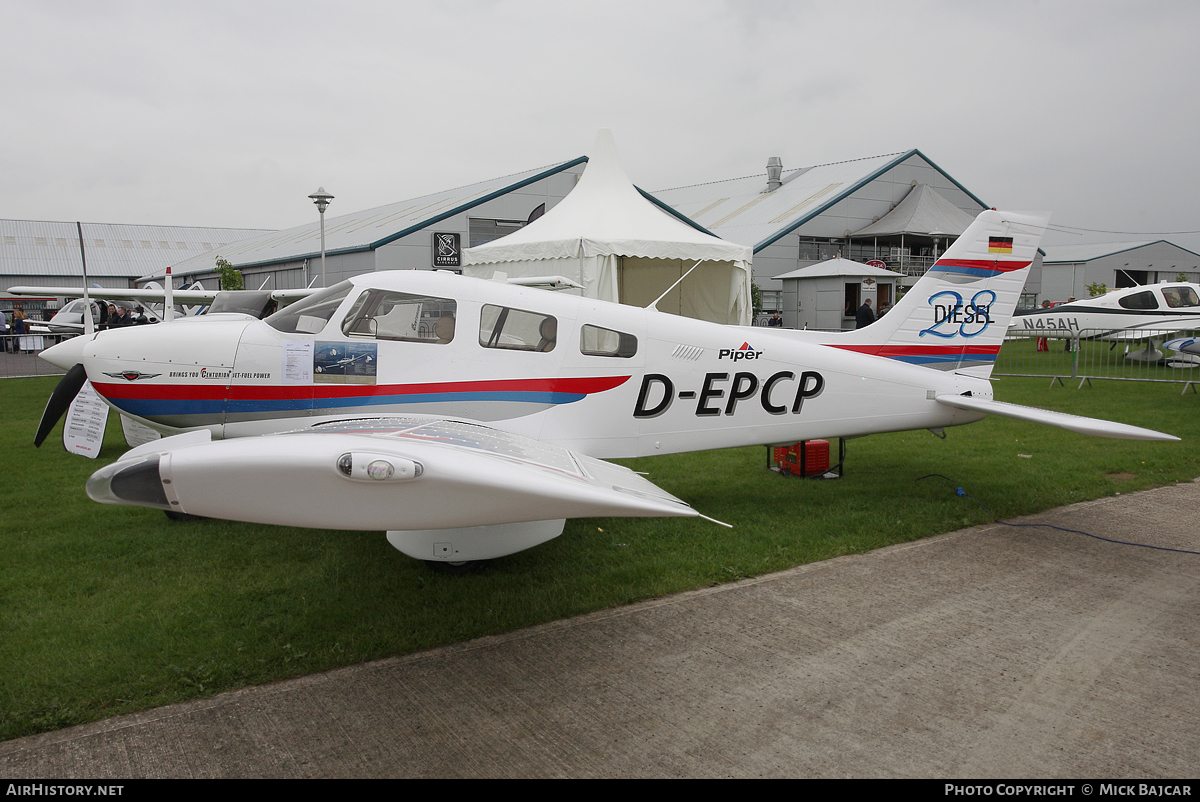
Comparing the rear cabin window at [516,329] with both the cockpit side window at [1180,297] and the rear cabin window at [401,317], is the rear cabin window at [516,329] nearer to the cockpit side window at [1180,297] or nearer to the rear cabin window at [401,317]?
the rear cabin window at [401,317]

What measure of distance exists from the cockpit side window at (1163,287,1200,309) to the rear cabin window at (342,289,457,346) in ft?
67.9

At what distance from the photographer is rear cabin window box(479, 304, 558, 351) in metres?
4.91

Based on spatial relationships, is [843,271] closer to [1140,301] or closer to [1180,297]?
[1140,301]

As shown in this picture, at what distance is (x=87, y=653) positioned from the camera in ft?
12.0

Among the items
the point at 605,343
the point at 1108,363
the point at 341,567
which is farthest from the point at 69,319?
the point at 1108,363

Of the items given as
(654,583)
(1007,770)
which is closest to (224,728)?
(654,583)

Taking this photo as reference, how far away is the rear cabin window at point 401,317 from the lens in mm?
4875

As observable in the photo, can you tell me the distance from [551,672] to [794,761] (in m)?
1.28

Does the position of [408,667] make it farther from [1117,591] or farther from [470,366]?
[1117,591]

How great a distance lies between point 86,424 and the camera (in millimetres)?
7602

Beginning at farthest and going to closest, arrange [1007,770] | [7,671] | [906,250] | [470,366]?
[906,250] < [470,366] < [7,671] < [1007,770]

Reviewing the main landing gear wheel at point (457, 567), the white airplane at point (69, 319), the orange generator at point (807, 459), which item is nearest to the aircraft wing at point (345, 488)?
the main landing gear wheel at point (457, 567)

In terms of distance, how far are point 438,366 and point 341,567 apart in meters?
1.55

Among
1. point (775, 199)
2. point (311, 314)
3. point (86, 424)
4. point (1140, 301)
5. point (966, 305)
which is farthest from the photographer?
point (775, 199)
